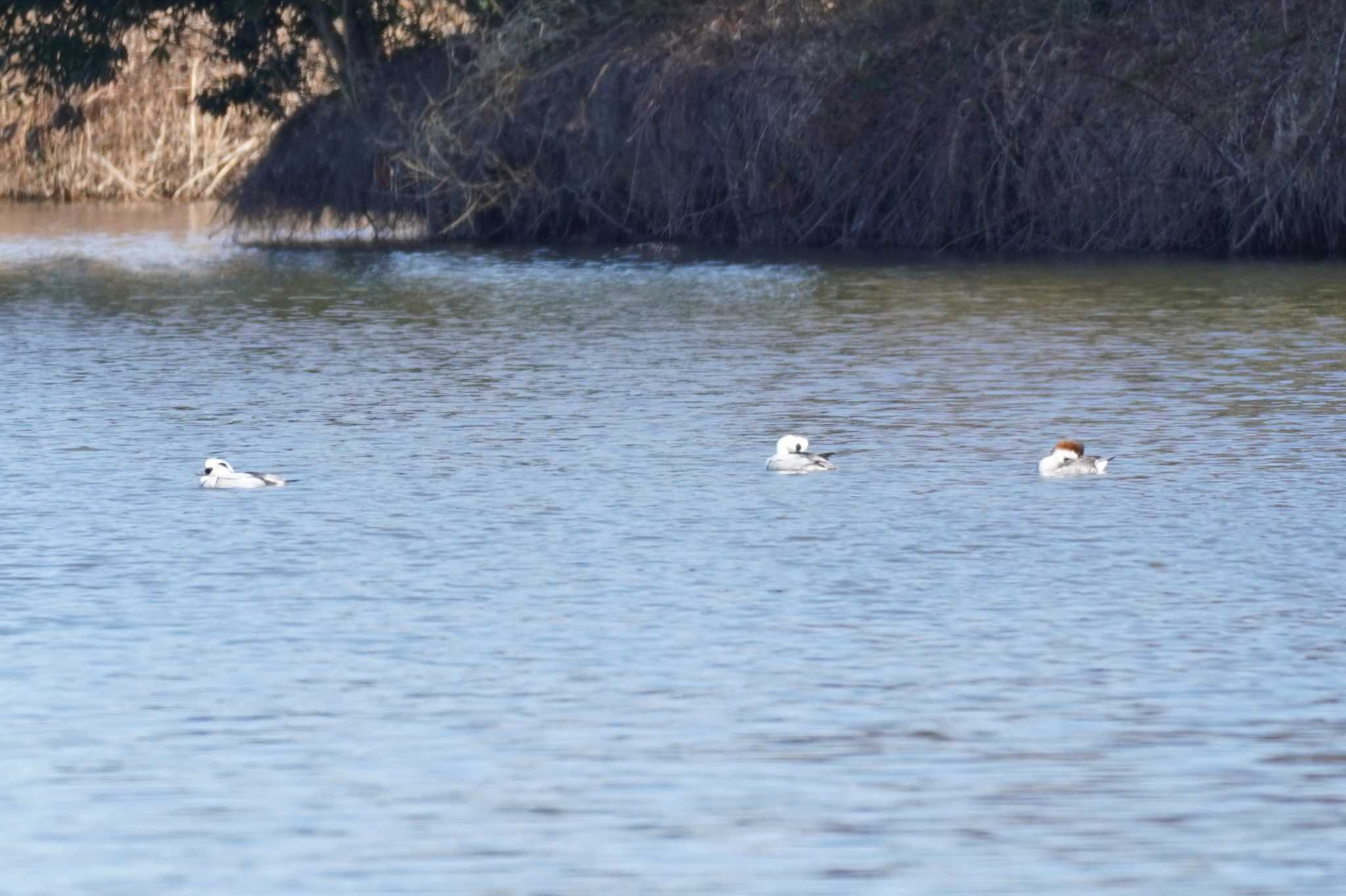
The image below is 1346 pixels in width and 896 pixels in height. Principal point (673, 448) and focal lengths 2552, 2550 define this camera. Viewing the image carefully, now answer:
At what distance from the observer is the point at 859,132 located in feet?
96.7

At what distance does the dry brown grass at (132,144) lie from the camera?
4931cm

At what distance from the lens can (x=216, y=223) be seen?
132 feet

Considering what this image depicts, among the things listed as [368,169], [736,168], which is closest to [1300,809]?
[736,168]

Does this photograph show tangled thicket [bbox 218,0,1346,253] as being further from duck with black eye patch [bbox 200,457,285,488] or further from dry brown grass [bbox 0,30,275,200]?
duck with black eye patch [bbox 200,457,285,488]

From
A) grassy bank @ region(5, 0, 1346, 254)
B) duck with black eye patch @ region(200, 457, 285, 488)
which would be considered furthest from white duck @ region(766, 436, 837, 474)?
grassy bank @ region(5, 0, 1346, 254)

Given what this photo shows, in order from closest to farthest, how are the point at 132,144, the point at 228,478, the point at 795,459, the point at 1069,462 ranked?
1. the point at 228,478
2. the point at 1069,462
3. the point at 795,459
4. the point at 132,144

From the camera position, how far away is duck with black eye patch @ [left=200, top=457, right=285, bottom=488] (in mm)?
11508

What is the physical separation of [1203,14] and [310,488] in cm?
1857

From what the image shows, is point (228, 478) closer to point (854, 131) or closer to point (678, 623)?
point (678, 623)

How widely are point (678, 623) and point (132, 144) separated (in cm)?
4317

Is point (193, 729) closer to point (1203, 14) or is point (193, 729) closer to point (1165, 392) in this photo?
point (1165, 392)

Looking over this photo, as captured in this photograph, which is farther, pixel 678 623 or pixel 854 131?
pixel 854 131

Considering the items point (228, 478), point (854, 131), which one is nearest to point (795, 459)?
point (228, 478)

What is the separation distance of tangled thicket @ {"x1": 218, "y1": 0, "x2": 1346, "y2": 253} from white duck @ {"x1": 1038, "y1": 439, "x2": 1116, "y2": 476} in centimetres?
1521
